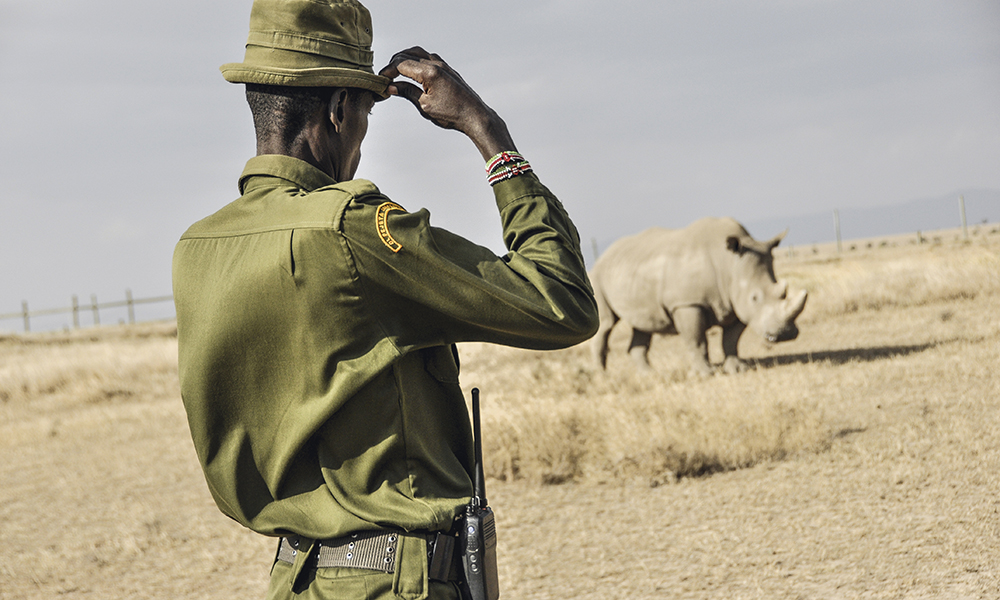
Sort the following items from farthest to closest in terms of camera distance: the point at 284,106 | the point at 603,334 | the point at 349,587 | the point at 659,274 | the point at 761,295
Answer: the point at 603,334 → the point at 659,274 → the point at 761,295 → the point at 284,106 → the point at 349,587

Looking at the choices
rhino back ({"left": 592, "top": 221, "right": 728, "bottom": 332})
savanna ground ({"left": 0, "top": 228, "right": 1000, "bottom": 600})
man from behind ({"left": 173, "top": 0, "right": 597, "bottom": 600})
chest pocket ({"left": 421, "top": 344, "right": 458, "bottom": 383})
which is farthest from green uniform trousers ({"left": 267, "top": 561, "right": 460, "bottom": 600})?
rhino back ({"left": 592, "top": 221, "right": 728, "bottom": 332})

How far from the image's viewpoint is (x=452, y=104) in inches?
66.8

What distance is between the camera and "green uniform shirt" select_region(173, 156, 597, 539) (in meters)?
1.51

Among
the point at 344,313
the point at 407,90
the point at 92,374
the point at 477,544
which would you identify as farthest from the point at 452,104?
the point at 92,374

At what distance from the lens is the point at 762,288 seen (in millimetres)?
10625

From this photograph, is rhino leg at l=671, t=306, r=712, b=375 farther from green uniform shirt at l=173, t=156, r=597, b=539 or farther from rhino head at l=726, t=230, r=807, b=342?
green uniform shirt at l=173, t=156, r=597, b=539

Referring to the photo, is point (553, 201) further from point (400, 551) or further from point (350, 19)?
point (400, 551)

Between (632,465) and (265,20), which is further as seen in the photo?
(632,465)

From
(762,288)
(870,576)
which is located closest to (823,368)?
(762,288)

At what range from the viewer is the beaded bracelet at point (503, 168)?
1690mm

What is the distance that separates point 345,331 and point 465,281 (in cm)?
22

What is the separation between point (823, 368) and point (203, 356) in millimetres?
8735

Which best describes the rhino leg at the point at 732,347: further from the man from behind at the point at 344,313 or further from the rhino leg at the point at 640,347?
the man from behind at the point at 344,313

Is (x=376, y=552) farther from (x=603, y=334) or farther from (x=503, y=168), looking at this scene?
(x=603, y=334)
